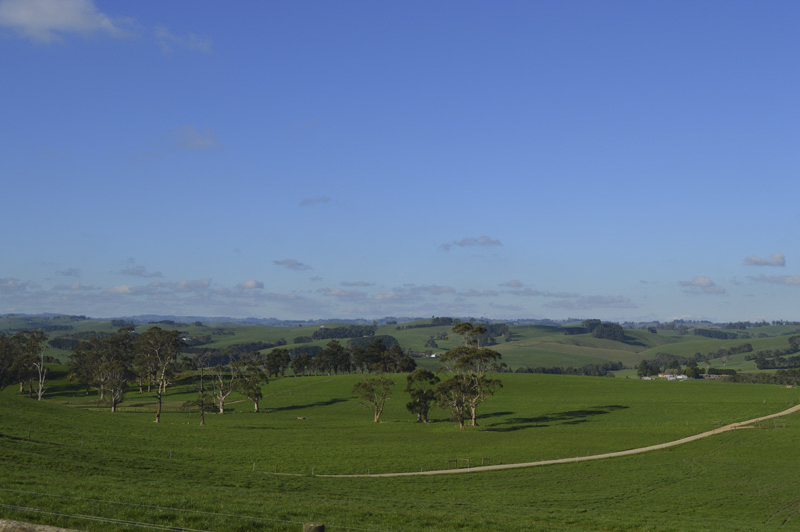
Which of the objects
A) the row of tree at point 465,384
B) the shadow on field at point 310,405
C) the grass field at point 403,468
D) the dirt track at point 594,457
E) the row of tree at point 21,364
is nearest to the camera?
the grass field at point 403,468

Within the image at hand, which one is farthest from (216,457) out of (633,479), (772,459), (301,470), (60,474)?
(772,459)

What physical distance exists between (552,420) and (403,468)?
2110 inches

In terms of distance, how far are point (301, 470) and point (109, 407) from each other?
88.8 m

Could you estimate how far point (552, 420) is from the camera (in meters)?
106

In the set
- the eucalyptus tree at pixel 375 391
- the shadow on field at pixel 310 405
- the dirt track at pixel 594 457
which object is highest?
the eucalyptus tree at pixel 375 391

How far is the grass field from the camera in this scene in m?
25.8

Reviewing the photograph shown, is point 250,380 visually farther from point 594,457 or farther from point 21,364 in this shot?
point 594,457

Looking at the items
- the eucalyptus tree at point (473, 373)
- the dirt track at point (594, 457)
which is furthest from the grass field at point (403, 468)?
the eucalyptus tree at point (473, 373)

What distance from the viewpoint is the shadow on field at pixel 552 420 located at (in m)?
97.9

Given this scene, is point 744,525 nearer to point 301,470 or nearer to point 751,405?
point 301,470

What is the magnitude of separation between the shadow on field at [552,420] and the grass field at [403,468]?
55 centimetres

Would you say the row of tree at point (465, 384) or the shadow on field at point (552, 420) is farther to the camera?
the row of tree at point (465, 384)

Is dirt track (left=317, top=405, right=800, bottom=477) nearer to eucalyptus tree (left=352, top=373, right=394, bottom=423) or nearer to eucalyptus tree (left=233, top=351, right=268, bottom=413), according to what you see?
eucalyptus tree (left=352, top=373, right=394, bottom=423)

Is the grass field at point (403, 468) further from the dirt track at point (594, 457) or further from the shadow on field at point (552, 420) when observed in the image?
the dirt track at point (594, 457)
